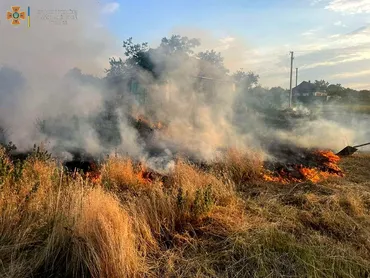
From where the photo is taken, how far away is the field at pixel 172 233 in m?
3.37

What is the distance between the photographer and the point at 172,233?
4.16 metres

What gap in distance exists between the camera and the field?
133 inches

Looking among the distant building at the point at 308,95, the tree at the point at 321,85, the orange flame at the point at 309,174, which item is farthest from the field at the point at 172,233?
the tree at the point at 321,85

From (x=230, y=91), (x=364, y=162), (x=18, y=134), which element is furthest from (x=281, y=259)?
(x=230, y=91)

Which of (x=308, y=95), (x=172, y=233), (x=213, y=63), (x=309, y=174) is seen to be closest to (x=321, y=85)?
(x=308, y=95)

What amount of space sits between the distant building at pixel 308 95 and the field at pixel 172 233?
39788mm

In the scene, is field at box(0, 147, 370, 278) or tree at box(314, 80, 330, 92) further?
tree at box(314, 80, 330, 92)

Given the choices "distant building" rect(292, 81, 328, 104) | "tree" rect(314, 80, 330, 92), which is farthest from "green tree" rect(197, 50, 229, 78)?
"tree" rect(314, 80, 330, 92)

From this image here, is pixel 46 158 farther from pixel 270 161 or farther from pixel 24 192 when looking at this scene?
pixel 270 161

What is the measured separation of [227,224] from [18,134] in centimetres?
632

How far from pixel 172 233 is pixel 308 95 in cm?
4765

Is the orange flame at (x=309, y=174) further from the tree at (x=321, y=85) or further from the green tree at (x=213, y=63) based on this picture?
the tree at (x=321, y=85)

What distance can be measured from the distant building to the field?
39788mm

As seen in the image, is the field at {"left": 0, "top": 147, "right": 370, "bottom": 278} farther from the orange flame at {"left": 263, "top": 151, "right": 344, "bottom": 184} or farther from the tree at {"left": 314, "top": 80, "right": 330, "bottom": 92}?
the tree at {"left": 314, "top": 80, "right": 330, "bottom": 92}
